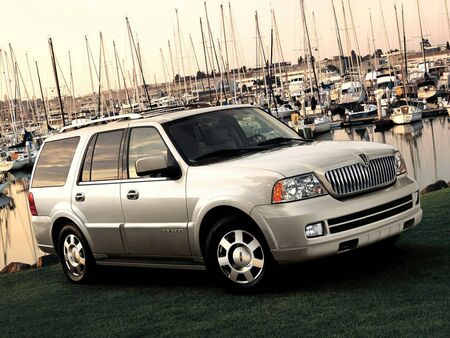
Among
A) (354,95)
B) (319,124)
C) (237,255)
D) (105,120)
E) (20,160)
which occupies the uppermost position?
(105,120)

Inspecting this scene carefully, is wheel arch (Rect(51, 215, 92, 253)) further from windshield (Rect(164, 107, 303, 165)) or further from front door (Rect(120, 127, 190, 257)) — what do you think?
windshield (Rect(164, 107, 303, 165))

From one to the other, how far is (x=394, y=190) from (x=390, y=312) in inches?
68.1

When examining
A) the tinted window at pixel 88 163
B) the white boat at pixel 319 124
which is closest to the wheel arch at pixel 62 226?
the tinted window at pixel 88 163

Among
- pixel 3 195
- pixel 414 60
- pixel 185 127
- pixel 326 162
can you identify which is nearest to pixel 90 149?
pixel 185 127

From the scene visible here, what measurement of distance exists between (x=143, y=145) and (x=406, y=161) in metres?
30.2

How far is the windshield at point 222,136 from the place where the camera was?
8.03 meters

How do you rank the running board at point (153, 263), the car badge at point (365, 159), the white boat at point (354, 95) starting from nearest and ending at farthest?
the car badge at point (365, 159), the running board at point (153, 263), the white boat at point (354, 95)

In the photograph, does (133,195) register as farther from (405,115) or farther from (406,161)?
(405,115)

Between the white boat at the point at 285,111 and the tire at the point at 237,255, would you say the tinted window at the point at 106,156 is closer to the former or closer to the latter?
the tire at the point at 237,255

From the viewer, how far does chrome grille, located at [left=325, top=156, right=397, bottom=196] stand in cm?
707

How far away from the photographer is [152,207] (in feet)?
26.4

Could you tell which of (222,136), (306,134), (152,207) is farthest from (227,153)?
(306,134)

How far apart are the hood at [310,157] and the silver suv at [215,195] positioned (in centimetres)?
1

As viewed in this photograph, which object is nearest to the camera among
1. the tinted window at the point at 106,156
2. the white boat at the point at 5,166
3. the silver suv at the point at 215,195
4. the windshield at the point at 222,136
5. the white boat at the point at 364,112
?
the silver suv at the point at 215,195
